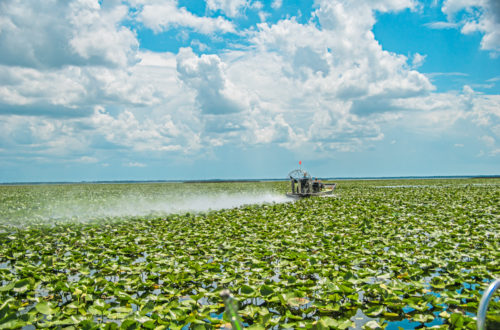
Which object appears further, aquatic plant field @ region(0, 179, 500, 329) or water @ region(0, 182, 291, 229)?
water @ region(0, 182, 291, 229)

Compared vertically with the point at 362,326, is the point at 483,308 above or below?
above

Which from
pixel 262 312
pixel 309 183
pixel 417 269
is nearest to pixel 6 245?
pixel 262 312

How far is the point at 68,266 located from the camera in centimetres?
681

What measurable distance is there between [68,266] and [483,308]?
714 cm

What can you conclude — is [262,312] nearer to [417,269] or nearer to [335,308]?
[335,308]

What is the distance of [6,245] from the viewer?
934cm

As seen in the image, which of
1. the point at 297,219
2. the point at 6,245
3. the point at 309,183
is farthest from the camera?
the point at 309,183

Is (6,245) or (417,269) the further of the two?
(6,245)

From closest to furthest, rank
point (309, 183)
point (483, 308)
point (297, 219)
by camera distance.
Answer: point (483, 308) → point (297, 219) → point (309, 183)

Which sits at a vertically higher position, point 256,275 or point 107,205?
point 256,275

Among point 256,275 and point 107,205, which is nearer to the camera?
point 256,275

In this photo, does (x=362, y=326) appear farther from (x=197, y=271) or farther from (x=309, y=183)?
(x=309, y=183)

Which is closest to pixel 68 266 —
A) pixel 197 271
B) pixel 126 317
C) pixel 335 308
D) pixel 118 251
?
pixel 118 251

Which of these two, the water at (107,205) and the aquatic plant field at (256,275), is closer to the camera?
the aquatic plant field at (256,275)
